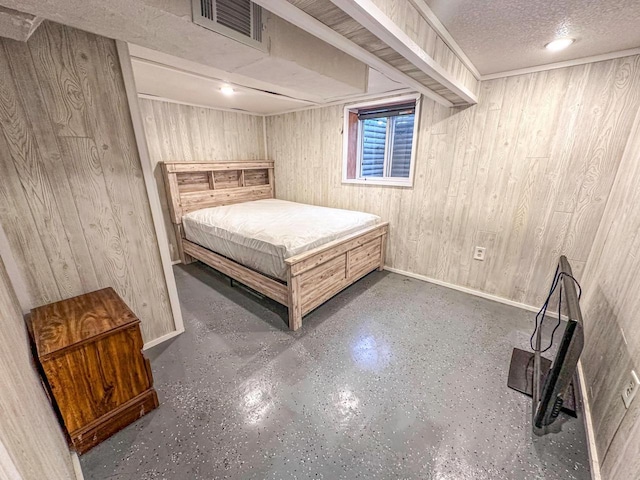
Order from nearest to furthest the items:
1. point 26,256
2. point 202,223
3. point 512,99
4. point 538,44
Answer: point 26,256 → point 538,44 → point 512,99 → point 202,223

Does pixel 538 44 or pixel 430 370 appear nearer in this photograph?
pixel 538 44

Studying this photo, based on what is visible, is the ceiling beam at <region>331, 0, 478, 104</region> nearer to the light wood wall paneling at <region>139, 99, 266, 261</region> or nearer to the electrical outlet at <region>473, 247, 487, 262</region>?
the electrical outlet at <region>473, 247, 487, 262</region>

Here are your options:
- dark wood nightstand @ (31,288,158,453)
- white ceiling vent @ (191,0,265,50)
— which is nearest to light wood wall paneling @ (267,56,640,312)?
white ceiling vent @ (191,0,265,50)

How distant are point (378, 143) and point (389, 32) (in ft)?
8.44

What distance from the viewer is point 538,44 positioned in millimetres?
1678

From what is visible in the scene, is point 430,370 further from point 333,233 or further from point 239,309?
point 239,309

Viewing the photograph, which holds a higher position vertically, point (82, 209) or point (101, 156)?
point (101, 156)

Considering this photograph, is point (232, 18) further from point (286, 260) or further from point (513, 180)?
point (513, 180)

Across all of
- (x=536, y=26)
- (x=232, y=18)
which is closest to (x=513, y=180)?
(x=536, y=26)

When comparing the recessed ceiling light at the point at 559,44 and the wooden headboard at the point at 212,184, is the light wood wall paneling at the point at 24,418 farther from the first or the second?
the recessed ceiling light at the point at 559,44

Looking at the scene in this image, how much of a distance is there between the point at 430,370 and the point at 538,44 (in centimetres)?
231

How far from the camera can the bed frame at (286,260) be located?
2.21 metres

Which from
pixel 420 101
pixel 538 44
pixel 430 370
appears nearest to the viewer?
pixel 538 44

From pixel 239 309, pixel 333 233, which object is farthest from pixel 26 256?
pixel 333 233
